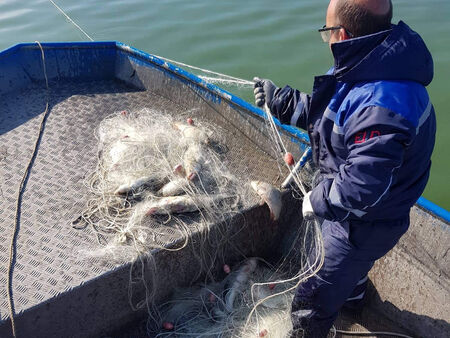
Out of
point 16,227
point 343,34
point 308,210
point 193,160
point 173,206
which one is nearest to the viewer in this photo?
point 343,34

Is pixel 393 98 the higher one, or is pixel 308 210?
pixel 393 98

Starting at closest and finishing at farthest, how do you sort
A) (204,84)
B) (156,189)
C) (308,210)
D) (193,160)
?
(308,210), (156,189), (193,160), (204,84)

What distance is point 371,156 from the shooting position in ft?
7.61

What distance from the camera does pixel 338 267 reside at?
303cm

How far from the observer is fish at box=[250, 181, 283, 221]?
3732 mm

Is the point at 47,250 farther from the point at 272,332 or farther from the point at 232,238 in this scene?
the point at 272,332

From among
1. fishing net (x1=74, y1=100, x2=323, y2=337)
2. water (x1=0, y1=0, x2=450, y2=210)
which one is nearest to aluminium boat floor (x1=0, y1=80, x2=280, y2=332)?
fishing net (x1=74, y1=100, x2=323, y2=337)

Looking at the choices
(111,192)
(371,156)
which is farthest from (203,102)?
(371,156)

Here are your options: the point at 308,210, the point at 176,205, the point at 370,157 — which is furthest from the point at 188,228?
the point at 370,157

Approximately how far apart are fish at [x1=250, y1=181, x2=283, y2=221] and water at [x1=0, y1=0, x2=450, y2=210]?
11.0ft

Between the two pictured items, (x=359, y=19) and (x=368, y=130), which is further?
(x=359, y=19)

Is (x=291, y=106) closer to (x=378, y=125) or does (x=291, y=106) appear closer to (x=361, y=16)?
(x=361, y=16)

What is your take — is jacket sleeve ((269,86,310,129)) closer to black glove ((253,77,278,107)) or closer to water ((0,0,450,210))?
black glove ((253,77,278,107))

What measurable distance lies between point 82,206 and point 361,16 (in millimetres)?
2562
